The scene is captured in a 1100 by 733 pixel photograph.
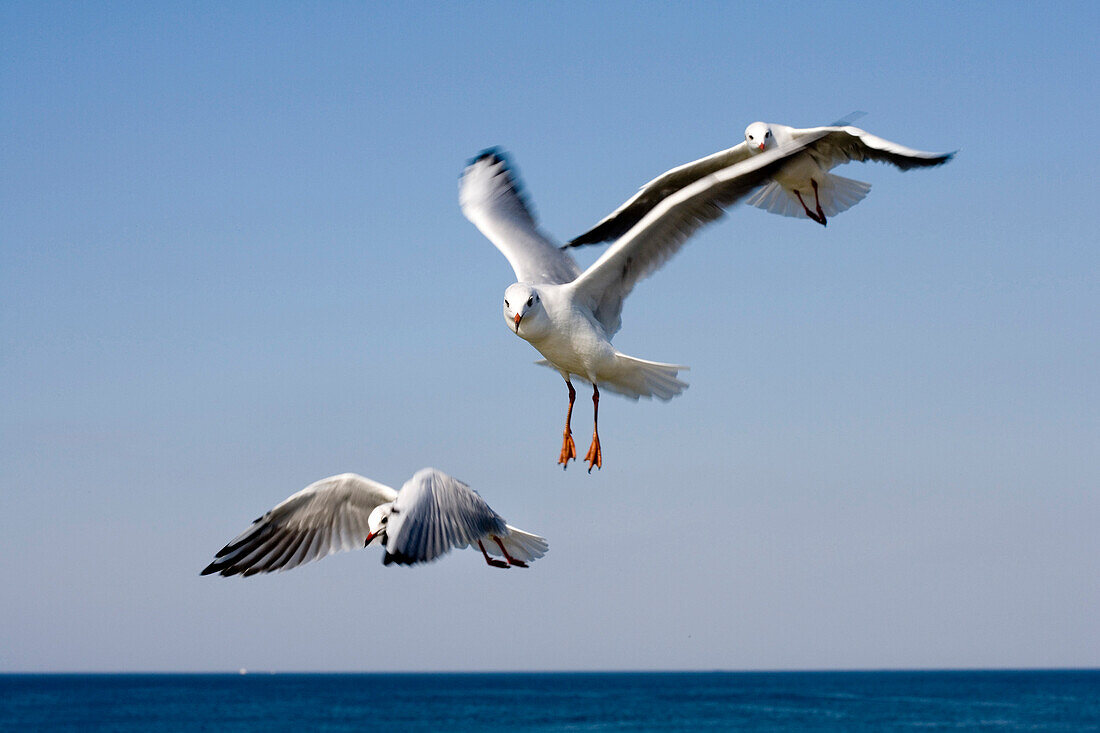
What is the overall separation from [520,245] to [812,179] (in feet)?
7.38

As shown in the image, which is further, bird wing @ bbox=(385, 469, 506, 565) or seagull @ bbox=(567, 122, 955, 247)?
seagull @ bbox=(567, 122, 955, 247)

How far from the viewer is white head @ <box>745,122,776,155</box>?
10.1 meters

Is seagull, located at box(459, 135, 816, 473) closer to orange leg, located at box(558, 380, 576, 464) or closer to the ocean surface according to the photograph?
orange leg, located at box(558, 380, 576, 464)

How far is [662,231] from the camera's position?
890 cm

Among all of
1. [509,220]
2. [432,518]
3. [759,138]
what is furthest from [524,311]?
[759,138]

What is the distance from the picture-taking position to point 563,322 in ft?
28.4

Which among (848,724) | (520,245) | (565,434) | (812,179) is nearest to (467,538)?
(565,434)

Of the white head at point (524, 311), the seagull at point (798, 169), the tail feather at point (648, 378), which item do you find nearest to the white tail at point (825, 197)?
the seagull at point (798, 169)

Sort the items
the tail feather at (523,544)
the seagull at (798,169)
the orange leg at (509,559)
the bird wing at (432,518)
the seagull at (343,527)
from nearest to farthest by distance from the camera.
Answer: the bird wing at (432,518) → the seagull at (343,527) → the orange leg at (509,559) → the tail feather at (523,544) → the seagull at (798,169)

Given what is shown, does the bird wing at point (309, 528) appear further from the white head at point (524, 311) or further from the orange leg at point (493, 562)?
the white head at point (524, 311)

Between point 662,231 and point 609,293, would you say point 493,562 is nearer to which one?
point 609,293

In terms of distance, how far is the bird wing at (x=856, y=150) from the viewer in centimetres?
951

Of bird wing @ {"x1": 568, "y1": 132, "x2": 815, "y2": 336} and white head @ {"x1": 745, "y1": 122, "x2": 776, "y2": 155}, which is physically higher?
white head @ {"x1": 745, "y1": 122, "x2": 776, "y2": 155}

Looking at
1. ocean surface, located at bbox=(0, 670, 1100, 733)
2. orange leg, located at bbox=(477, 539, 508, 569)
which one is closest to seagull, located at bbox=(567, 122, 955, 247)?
orange leg, located at bbox=(477, 539, 508, 569)
